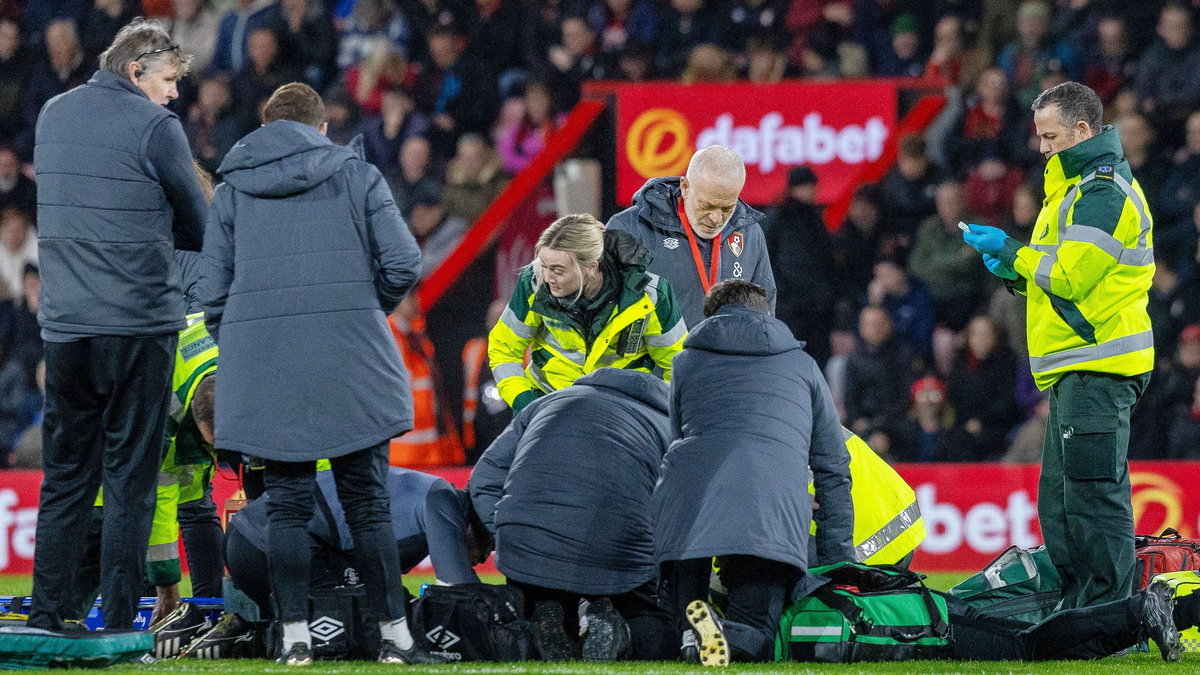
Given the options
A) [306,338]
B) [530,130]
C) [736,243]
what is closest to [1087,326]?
[736,243]

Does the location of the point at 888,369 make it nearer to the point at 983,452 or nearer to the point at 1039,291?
the point at 983,452

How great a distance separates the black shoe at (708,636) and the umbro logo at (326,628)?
132 centimetres

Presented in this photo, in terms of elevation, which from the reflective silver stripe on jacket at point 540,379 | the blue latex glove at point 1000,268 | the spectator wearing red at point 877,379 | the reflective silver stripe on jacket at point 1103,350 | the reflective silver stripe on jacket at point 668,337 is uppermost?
the blue latex glove at point 1000,268

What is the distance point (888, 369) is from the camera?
485 inches

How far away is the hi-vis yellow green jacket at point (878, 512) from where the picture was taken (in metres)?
6.89

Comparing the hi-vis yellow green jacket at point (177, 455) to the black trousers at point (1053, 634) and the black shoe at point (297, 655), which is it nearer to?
the black shoe at point (297, 655)

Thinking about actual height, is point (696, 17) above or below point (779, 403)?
above

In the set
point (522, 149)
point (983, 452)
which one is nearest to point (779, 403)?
point (983, 452)

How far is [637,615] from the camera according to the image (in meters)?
6.27

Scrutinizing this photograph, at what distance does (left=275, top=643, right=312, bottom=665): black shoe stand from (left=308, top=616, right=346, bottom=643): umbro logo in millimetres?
447

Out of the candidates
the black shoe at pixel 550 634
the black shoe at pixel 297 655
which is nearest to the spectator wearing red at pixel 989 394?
the black shoe at pixel 550 634

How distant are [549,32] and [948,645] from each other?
9.20m

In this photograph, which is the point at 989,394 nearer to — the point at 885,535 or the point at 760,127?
the point at 760,127

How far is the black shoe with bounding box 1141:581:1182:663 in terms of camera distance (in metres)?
5.88
